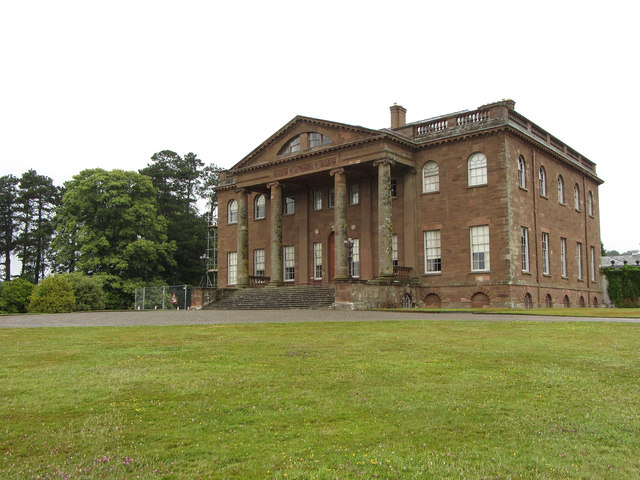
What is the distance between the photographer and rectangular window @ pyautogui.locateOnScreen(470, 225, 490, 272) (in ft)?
106

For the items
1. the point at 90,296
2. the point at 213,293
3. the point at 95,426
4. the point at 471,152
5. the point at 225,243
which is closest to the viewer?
the point at 95,426

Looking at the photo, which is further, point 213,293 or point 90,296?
point 90,296

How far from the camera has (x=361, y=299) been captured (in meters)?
30.5

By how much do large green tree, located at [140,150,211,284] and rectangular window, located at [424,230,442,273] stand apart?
3616cm

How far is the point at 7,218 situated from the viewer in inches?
2756

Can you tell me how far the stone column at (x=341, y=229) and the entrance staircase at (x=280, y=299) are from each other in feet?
4.25

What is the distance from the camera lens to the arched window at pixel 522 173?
33469 millimetres

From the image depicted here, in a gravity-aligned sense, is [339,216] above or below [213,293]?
above

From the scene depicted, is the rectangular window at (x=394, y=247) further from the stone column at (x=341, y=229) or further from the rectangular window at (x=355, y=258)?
the stone column at (x=341, y=229)

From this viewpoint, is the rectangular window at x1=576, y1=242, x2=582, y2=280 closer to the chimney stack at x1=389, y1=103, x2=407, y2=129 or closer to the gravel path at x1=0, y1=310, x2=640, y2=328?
the chimney stack at x1=389, y1=103, x2=407, y2=129

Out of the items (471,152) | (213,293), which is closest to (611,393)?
(471,152)

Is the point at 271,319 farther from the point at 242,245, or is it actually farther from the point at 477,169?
the point at 242,245

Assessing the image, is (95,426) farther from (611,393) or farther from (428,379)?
(611,393)

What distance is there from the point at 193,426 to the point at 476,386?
12.7 ft
